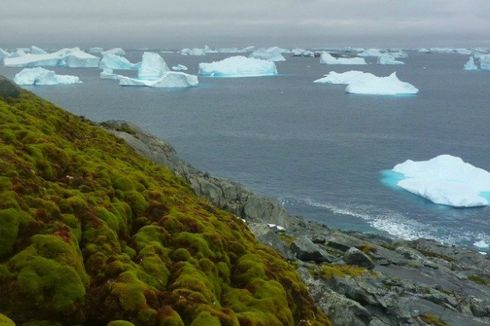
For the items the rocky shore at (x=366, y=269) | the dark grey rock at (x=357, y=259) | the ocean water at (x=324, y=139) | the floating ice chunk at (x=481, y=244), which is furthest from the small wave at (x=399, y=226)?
the dark grey rock at (x=357, y=259)

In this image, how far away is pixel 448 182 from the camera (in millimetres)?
77125

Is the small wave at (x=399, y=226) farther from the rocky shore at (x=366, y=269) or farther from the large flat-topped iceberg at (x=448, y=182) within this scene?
the large flat-topped iceberg at (x=448, y=182)

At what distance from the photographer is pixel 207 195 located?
43719 mm

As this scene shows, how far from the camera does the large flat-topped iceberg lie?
2879 inches

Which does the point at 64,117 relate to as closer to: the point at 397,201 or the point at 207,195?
the point at 207,195

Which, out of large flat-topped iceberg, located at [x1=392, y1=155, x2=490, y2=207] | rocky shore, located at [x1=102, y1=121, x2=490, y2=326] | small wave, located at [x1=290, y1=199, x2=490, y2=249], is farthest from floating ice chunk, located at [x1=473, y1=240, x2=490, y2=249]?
large flat-topped iceberg, located at [x1=392, y1=155, x2=490, y2=207]

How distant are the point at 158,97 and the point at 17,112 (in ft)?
504

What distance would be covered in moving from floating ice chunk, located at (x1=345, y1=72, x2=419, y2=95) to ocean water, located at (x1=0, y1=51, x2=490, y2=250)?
4653mm

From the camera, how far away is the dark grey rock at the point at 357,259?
3444 cm

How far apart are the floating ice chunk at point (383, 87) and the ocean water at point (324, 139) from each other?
15.3 feet

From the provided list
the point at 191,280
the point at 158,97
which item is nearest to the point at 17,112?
the point at 191,280

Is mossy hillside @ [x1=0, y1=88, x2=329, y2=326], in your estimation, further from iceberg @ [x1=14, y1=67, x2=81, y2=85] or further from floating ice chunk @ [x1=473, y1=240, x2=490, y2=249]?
iceberg @ [x1=14, y1=67, x2=81, y2=85]

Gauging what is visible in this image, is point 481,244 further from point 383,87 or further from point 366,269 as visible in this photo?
point 383,87

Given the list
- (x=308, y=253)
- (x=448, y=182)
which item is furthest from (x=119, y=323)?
(x=448, y=182)
